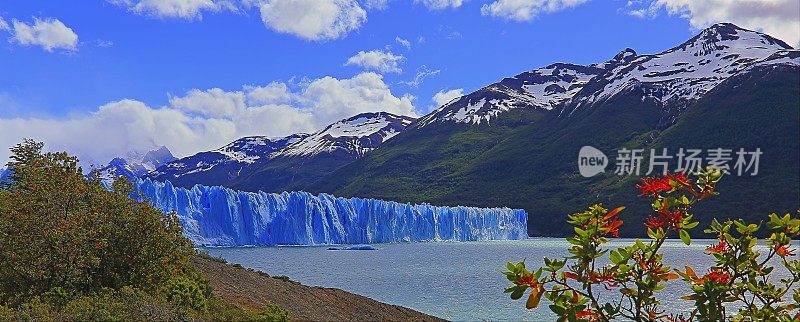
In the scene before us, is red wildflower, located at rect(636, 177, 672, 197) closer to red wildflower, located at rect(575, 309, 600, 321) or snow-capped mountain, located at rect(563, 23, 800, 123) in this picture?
red wildflower, located at rect(575, 309, 600, 321)

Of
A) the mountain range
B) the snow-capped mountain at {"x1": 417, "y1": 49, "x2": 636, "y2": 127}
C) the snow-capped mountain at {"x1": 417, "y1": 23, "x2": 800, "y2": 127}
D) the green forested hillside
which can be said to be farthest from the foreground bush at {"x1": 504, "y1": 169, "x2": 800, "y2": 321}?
the snow-capped mountain at {"x1": 417, "y1": 49, "x2": 636, "y2": 127}

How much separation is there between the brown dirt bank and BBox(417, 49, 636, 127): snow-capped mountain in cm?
12496

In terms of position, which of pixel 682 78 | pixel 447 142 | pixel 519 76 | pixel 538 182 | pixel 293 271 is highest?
pixel 519 76

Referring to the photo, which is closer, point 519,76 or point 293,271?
point 293,271

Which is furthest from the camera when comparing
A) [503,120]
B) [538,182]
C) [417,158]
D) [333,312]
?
[503,120]

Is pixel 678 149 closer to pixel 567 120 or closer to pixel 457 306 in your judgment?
pixel 567 120

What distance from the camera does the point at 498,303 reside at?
20.4 metres

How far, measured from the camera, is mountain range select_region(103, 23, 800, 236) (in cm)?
7438

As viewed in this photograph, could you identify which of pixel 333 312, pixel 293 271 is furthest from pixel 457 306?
pixel 293 271

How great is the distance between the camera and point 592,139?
332 feet

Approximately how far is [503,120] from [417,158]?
28.9 meters

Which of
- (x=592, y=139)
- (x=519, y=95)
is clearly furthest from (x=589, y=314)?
(x=519, y=95)

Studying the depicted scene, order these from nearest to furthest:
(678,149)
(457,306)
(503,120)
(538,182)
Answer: (457,306) < (678,149) < (538,182) < (503,120)

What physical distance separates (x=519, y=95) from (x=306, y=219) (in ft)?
395
